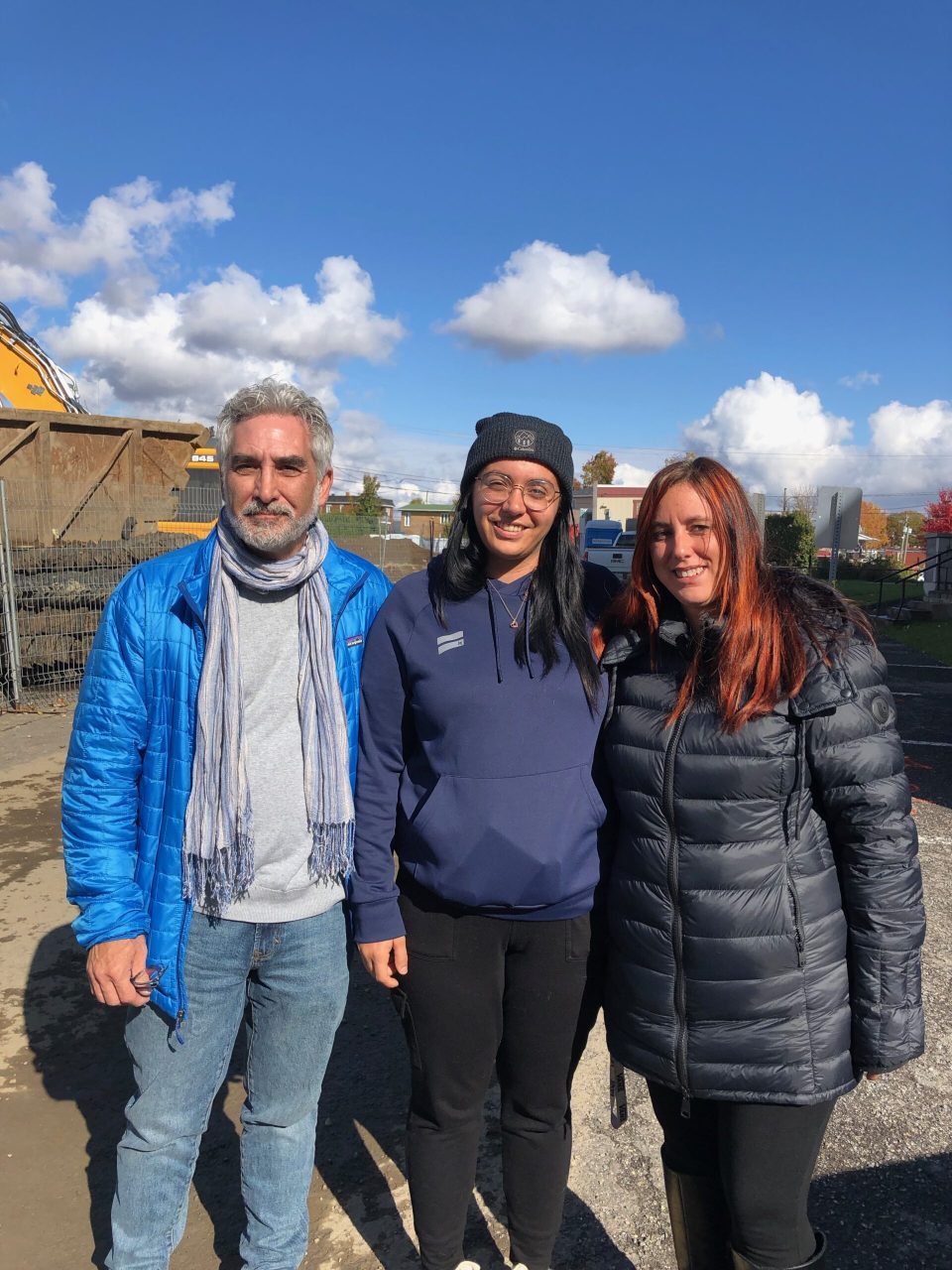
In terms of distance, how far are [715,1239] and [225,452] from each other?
85.2 inches

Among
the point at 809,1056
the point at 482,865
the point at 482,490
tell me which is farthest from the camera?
the point at 482,490

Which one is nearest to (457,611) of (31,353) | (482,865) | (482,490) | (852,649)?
(482,490)

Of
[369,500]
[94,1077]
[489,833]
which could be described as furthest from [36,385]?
[369,500]

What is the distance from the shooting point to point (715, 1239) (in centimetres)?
203

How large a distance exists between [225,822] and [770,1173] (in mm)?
1373

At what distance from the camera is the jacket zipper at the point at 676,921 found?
1859 mm

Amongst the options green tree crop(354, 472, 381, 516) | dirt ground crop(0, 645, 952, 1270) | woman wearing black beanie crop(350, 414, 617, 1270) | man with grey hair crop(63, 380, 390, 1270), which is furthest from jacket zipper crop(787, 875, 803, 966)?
green tree crop(354, 472, 381, 516)

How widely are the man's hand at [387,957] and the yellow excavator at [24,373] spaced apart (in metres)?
9.70

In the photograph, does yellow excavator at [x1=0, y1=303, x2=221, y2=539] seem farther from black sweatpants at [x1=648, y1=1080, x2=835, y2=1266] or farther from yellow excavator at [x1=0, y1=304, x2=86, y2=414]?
black sweatpants at [x1=648, y1=1080, x2=835, y2=1266]

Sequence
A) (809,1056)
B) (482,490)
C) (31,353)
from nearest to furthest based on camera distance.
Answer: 1. (809,1056)
2. (482,490)
3. (31,353)

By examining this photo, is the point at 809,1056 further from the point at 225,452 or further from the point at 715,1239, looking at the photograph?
the point at 225,452

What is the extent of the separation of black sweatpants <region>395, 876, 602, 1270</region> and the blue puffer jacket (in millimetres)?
567

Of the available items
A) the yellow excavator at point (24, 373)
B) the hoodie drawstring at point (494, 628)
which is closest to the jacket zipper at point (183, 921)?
the hoodie drawstring at point (494, 628)

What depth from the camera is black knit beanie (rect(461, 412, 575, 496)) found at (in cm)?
207
